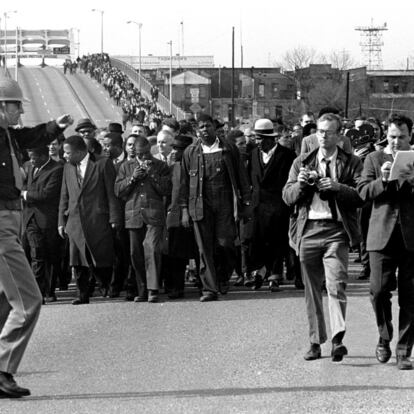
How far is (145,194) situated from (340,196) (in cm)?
505

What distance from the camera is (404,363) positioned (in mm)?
10453

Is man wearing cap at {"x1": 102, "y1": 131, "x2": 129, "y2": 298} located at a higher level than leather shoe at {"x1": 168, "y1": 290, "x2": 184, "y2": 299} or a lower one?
higher

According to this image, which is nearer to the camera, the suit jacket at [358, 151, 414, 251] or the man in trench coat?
the suit jacket at [358, 151, 414, 251]

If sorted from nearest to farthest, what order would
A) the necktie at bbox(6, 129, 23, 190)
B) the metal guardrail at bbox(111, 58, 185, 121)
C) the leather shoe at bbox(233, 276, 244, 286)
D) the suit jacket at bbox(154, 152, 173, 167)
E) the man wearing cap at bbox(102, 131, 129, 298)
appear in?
the necktie at bbox(6, 129, 23, 190), the man wearing cap at bbox(102, 131, 129, 298), the suit jacket at bbox(154, 152, 173, 167), the leather shoe at bbox(233, 276, 244, 286), the metal guardrail at bbox(111, 58, 185, 121)

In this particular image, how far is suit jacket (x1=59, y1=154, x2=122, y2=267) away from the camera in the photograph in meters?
15.6

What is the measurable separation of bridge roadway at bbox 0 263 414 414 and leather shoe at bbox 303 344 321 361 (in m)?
0.07

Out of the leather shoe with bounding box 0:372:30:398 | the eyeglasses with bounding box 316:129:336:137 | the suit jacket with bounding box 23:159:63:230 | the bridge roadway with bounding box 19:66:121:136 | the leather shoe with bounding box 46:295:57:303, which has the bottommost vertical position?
the bridge roadway with bounding box 19:66:121:136

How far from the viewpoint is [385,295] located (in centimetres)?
1076

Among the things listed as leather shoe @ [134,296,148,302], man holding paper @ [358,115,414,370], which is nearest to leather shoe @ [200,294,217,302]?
leather shoe @ [134,296,148,302]

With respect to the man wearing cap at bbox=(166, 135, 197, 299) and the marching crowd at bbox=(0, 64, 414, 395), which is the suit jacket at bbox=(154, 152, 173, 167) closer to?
the marching crowd at bbox=(0, 64, 414, 395)

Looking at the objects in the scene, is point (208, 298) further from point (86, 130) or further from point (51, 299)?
point (86, 130)

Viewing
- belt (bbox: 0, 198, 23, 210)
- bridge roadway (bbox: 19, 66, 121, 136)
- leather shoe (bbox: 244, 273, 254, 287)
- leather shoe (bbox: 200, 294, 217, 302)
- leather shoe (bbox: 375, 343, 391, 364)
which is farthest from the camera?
bridge roadway (bbox: 19, 66, 121, 136)

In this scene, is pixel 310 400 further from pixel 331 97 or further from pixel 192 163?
pixel 331 97

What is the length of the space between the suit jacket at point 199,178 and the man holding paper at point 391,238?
15.2 ft
